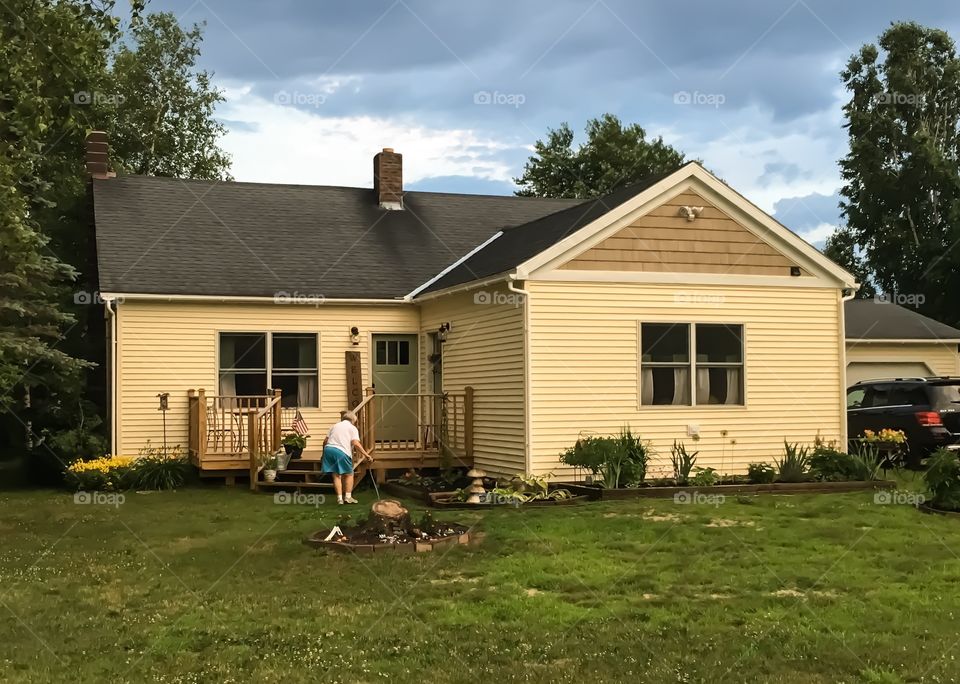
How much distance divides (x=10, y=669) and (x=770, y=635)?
4783 millimetres

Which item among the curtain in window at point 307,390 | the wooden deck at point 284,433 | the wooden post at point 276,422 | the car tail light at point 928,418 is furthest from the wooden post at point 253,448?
the car tail light at point 928,418

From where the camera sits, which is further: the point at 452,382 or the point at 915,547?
the point at 452,382

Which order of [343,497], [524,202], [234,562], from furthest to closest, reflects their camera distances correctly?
[524,202]
[343,497]
[234,562]

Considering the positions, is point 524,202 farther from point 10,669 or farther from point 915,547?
point 10,669

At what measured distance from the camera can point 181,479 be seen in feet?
54.1

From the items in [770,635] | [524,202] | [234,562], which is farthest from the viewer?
[524,202]

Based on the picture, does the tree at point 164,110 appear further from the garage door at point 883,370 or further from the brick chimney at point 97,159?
the garage door at point 883,370

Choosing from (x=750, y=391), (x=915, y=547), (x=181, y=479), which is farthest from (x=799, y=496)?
(x=181, y=479)

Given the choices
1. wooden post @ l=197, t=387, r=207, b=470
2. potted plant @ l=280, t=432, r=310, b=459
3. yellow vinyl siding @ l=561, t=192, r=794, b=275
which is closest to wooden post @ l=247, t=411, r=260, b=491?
potted plant @ l=280, t=432, r=310, b=459

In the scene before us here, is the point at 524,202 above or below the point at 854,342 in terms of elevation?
above

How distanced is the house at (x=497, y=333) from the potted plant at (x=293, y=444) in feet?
1.25

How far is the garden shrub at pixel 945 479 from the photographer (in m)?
11.9

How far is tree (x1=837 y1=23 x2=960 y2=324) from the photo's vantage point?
38250 millimetres

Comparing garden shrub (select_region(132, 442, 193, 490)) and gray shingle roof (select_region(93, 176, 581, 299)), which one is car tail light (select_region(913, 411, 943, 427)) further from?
garden shrub (select_region(132, 442, 193, 490))
